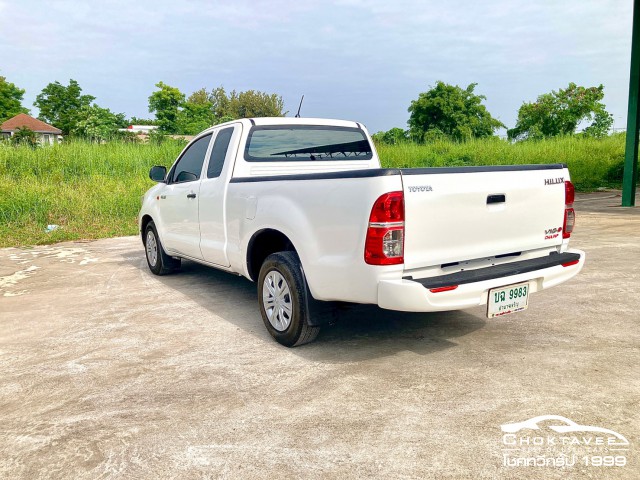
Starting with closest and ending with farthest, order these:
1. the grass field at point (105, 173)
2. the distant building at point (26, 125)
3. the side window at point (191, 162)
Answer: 1. the side window at point (191, 162)
2. the grass field at point (105, 173)
3. the distant building at point (26, 125)

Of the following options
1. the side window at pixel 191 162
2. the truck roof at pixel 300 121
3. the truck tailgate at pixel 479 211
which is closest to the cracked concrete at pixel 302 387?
the truck tailgate at pixel 479 211

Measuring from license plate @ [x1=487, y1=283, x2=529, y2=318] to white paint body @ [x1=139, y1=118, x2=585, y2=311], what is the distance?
0.20ft

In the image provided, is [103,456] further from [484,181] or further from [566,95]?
[566,95]

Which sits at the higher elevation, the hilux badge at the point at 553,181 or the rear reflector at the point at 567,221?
the hilux badge at the point at 553,181

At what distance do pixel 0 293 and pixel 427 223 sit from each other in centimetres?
573

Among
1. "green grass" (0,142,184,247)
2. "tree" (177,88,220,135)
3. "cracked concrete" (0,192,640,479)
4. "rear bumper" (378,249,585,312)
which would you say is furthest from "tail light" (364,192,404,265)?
"tree" (177,88,220,135)

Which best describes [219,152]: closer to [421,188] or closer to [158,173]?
[158,173]

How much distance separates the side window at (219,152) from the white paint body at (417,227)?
2.31 ft

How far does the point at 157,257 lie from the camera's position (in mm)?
7312

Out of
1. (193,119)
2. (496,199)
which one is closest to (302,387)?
(496,199)

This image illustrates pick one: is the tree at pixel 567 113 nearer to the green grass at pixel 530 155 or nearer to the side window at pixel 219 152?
the green grass at pixel 530 155

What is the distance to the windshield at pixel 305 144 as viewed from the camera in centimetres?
548

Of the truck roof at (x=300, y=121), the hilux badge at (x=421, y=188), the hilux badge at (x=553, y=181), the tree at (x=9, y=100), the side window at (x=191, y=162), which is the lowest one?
the hilux badge at (x=421, y=188)

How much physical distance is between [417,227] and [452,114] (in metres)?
34.5
